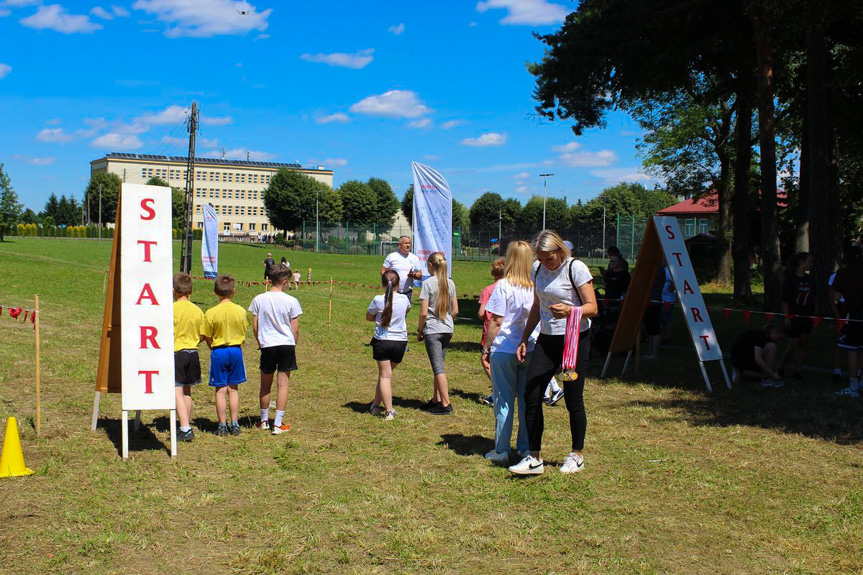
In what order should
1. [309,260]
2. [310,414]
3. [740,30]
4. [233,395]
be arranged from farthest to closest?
[309,260]
[740,30]
[310,414]
[233,395]

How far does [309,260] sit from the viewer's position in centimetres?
5731

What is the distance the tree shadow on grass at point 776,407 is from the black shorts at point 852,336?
64 centimetres

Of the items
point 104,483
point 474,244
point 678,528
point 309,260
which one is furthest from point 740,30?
point 474,244

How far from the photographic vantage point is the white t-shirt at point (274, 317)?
690 cm

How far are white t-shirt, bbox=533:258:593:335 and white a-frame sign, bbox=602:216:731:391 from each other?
443 centimetres

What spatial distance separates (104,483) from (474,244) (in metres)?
59.3

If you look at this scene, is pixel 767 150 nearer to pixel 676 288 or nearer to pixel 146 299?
pixel 676 288

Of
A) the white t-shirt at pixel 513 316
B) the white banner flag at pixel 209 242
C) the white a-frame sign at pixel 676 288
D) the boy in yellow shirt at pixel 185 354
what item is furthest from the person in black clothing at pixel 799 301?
the white banner flag at pixel 209 242

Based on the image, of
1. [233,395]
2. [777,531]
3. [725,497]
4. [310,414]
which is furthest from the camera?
[310,414]

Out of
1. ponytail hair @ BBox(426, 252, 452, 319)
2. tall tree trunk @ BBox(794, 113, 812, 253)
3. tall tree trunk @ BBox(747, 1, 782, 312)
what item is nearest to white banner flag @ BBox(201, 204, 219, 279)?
tall tree trunk @ BBox(747, 1, 782, 312)

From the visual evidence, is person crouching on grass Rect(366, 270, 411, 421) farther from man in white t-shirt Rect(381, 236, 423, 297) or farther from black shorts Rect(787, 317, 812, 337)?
black shorts Rect(787, 317, 812, 337)

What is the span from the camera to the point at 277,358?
6996 mm

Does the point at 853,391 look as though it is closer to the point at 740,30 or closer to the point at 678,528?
the point at 678,528

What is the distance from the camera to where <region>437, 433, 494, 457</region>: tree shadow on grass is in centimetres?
675
